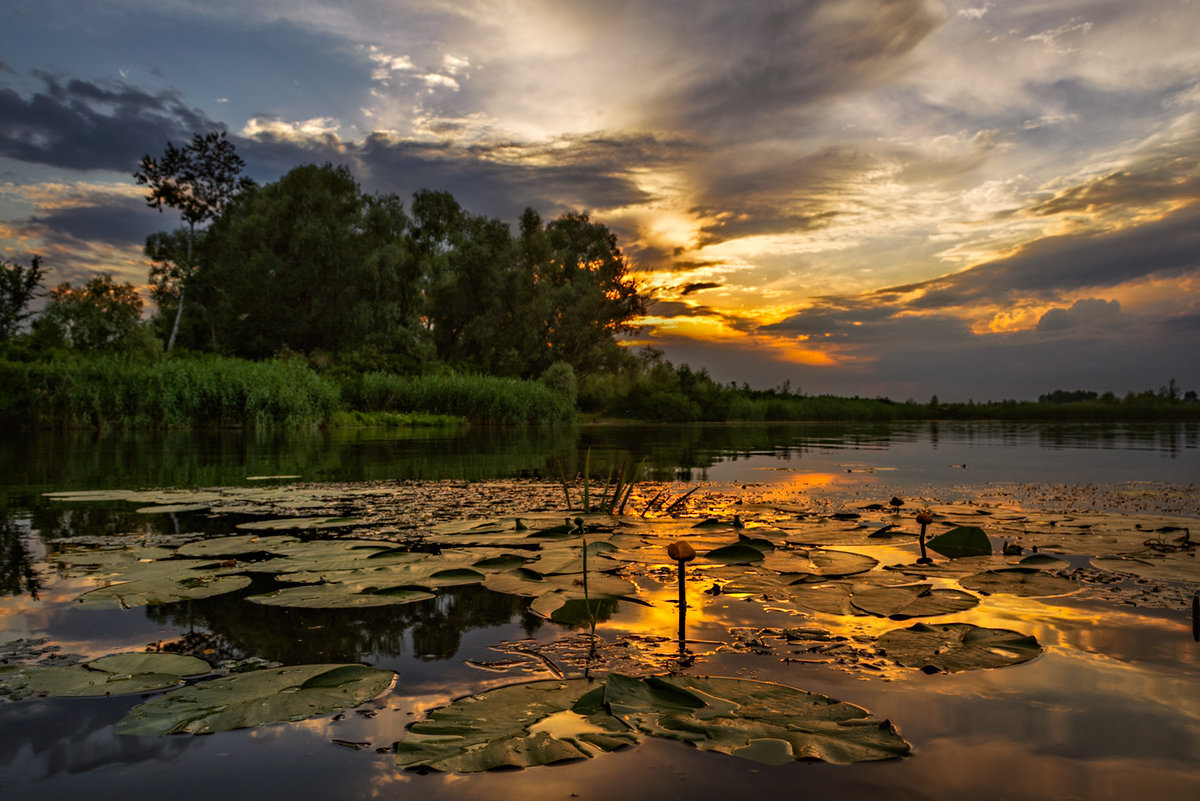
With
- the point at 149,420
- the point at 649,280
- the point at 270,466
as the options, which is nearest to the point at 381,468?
the point at 270,466

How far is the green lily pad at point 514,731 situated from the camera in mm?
1214

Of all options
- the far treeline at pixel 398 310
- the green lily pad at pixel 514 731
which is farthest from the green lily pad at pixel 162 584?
the far treeline at pixel 398 310

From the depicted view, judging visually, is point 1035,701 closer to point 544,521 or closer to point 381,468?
point 544,521

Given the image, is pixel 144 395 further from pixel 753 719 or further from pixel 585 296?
pixel 585 296

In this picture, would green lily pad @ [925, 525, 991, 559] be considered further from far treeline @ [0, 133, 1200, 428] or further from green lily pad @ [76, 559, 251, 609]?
far treeline @ [0, 133, 1200, 428]

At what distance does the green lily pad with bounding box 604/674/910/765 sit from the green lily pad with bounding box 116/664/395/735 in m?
0.62

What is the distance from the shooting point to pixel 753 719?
1.37 metres

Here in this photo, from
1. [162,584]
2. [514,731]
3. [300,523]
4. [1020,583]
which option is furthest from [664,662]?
[300,523]

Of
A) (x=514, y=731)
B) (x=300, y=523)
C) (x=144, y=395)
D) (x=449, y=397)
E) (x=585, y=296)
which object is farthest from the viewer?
(x=585, y=296)

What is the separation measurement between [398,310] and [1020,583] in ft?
111

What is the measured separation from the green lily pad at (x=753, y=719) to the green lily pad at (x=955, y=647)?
46 cm

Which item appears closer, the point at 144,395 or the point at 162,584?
the point at 162,584

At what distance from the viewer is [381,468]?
7.79 m

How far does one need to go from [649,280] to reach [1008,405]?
21.9 metres
